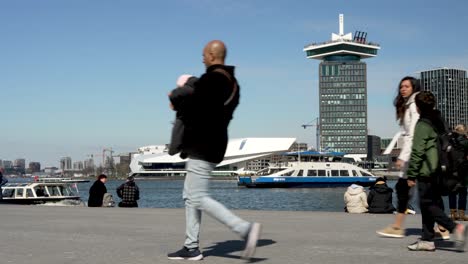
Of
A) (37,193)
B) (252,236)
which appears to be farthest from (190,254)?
(37,193)

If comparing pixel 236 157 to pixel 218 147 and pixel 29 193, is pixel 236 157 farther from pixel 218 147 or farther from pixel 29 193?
pixel 218 147

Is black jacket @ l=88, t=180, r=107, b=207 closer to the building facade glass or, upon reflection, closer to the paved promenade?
the paved promenade

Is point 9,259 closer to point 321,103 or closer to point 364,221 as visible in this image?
point 364,221

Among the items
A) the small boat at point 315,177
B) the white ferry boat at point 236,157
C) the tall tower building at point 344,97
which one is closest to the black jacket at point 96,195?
→ the small boat at point 315,177

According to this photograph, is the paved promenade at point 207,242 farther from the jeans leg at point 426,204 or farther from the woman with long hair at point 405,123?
the woman with long hair at point 405,123

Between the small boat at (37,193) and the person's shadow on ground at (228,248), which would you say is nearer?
the person's shadow on ground at (228,248)

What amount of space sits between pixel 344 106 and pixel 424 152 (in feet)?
615

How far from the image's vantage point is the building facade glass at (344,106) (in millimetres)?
188375

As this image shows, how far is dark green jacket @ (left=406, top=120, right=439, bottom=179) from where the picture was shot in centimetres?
524

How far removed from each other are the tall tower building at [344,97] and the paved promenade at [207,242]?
181255mm

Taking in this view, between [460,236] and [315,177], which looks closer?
[460,236]

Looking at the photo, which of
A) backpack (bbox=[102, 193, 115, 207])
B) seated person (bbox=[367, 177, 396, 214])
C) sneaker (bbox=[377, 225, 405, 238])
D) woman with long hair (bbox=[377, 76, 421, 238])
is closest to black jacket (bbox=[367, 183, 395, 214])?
seated person (bbox=[367, 177, 396, 214])

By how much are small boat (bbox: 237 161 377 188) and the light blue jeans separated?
210 ft

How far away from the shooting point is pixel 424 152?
17.3 ft
